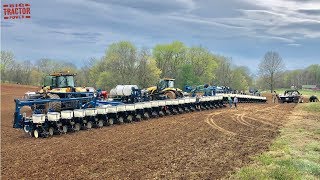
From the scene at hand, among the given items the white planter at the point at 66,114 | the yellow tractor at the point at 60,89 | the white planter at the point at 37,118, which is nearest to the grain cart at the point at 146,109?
the yellow tractor at the point at 60,89

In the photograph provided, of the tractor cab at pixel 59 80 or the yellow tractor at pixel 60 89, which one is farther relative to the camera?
the tractor cab at pixel 59 80

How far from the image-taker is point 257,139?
2125 cm

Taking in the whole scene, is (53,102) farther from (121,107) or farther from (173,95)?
(173,95)

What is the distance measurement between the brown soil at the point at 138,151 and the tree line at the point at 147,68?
134ft

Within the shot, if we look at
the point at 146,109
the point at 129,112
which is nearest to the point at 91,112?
the point at 129,112

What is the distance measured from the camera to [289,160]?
1493 centimetres

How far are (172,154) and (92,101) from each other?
12864 millimetres

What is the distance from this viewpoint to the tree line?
82625 mm

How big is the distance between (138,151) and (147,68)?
219 ft

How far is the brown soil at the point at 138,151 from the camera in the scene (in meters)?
13.7

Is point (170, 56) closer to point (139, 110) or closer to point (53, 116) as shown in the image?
point (139, 110)

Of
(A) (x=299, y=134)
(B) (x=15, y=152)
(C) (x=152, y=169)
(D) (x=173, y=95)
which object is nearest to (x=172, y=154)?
(C) (x=152, y=169)

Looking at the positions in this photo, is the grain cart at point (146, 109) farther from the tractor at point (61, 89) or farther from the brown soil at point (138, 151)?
the tractor at point (61, 89)

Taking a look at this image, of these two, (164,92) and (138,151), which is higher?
(164,92)
